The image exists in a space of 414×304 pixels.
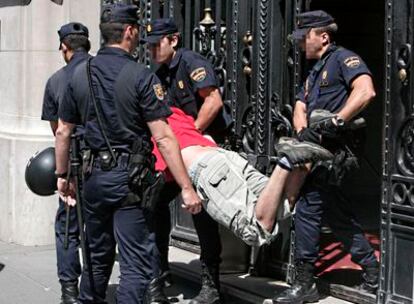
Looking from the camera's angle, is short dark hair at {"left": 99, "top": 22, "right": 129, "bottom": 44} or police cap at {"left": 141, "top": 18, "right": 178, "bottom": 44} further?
police cap at {"left": 141, "top": 18, "right": 178, "bottom": 44}

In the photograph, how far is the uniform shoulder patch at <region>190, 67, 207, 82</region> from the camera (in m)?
6.25

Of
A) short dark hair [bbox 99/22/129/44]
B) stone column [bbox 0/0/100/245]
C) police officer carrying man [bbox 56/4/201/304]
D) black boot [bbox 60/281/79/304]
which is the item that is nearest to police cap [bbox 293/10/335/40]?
police officer carrying man [bbox 56/4/201/304]

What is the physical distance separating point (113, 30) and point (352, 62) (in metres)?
1.63

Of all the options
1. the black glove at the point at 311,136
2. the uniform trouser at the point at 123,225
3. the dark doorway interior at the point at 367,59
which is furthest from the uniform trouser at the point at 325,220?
the dark doorway interior at the point at 367,59

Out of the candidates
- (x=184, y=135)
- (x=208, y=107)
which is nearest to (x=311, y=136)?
(x=184, y=135)

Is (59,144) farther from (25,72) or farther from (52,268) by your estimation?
(25,72)

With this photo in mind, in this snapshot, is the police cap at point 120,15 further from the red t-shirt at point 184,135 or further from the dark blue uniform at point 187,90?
the dark blue uniform at point 187,90

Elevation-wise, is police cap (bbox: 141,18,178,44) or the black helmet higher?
police cap (bbox: 141,18,178,44)

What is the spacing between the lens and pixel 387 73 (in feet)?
18.1

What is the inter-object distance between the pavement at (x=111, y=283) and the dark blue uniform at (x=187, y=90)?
0.36 metres

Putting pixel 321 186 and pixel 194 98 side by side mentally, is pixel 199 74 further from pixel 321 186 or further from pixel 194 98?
pixel 321 186

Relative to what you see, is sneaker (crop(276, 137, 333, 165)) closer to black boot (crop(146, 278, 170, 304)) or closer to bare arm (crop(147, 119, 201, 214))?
bare arm (crop(147, 119, 201, 214))

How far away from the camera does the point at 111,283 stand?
711 cm

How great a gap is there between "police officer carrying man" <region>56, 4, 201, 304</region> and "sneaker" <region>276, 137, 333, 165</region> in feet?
2.21
